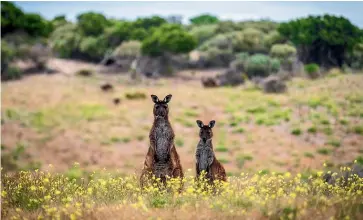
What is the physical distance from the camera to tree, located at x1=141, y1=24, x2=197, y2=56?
56.5m

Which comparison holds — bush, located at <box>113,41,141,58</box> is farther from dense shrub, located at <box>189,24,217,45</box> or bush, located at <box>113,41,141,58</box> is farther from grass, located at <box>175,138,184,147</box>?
grass, located at <box>175,138,184,147</box>

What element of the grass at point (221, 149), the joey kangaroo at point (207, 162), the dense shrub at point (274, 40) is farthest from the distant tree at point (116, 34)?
the joey kangaroo at point (207, 162)

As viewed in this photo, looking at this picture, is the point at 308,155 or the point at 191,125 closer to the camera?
the point at 308,155

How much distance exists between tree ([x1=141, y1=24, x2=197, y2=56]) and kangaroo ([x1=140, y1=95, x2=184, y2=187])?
4519 centimetres

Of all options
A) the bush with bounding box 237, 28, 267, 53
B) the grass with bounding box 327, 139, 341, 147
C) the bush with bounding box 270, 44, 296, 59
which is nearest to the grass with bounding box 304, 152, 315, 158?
the grass with bounding box 327, 139, 341, 147

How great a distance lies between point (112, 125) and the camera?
106 feet

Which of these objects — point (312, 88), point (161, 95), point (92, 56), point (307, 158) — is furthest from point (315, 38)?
point (307, 158)

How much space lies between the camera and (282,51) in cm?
5844

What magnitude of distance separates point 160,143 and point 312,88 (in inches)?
1247

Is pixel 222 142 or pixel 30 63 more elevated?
pixel 30 63

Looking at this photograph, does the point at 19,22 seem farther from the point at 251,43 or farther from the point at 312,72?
the point at 312,72

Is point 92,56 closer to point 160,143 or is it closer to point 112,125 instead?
point 112,125

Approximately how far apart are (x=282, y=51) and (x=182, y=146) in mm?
34086

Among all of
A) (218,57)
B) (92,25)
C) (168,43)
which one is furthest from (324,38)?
(92,25)
